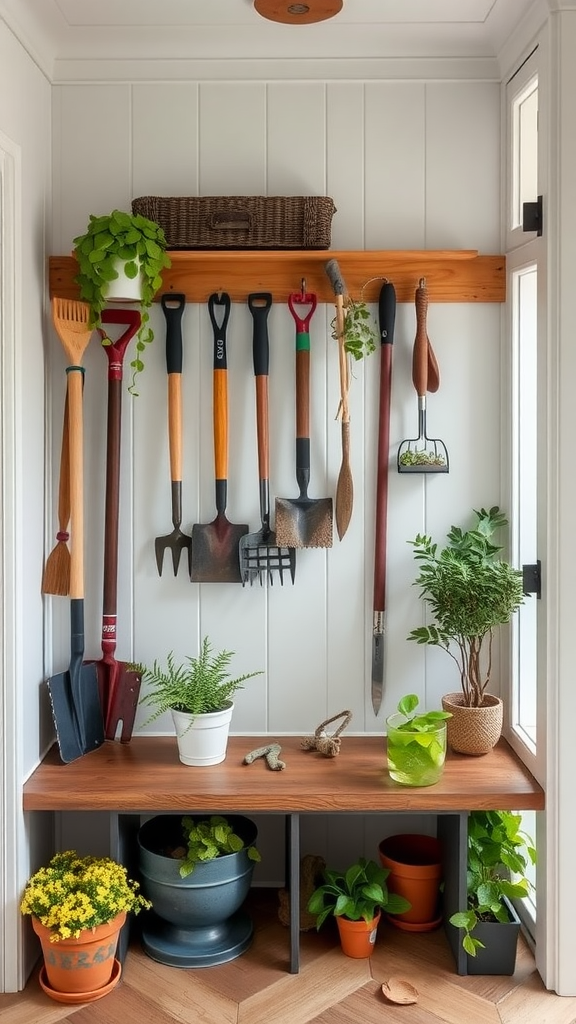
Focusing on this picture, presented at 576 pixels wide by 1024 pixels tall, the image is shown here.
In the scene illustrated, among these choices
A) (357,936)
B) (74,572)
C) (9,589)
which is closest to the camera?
(9,589)

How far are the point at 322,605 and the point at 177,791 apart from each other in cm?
66

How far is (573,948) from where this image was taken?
7.02ft

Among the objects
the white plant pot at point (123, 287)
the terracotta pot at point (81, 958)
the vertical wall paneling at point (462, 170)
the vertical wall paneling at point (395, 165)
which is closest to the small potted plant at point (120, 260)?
the white plant pot at point (123, 287)

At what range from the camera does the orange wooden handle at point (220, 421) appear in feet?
8.14

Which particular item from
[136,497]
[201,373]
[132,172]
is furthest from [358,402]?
[132,172]

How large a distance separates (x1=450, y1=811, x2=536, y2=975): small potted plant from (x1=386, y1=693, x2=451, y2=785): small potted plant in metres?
0.23

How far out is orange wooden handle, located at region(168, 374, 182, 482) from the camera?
248 centimetres

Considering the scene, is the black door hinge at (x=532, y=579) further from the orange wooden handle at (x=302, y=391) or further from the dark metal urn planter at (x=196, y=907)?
the dark metal urn planter at (x=196, y=907)

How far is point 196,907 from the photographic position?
224cm

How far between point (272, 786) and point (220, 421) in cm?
92

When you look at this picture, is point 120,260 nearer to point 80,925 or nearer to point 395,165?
point 395,165

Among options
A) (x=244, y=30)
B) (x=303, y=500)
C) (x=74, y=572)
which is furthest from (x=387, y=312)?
(x=74, y=572)

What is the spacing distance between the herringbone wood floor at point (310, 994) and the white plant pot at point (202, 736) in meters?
0.47

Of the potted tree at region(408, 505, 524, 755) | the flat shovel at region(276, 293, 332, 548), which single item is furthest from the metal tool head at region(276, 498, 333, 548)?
the potted tree at region(408, 505, 524, 755)
